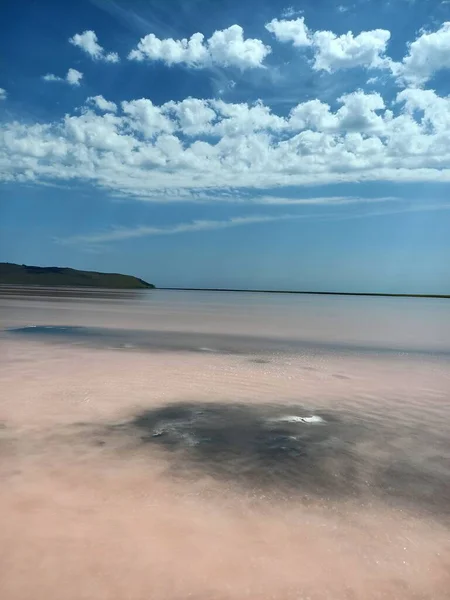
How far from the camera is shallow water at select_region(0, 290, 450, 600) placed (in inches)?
140

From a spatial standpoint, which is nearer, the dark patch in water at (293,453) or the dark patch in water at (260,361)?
the dark patch in water at (293,453)

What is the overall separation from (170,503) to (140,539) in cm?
73

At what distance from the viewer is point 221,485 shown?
5168mm

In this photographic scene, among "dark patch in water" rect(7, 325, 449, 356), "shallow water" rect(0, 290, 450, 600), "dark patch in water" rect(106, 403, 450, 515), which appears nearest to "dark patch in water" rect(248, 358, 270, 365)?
"dark patch in water" rect(7, 325, 449, 356)

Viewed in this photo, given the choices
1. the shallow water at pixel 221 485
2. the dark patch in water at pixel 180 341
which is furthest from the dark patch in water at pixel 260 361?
the shallow water at pixel 221 485

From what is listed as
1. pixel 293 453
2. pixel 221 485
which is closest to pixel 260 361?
pixel 293 453

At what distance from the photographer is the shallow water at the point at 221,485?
3.55 meters

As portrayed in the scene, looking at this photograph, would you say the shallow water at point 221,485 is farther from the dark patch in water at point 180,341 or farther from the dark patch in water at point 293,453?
the dark patch in water at point 180,341

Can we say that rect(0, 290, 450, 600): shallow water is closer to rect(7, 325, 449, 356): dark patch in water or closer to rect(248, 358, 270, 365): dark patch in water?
rect(248, 358, 270, 365): dark patch in water

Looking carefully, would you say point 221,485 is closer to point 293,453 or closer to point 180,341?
point 293,453

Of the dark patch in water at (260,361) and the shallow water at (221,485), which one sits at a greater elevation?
the dark patch in water at (260,361)

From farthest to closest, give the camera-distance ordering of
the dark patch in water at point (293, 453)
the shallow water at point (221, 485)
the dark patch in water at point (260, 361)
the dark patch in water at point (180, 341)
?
the dark patch in water at point (180, 341) < the dark patch in water at point (260, 361) < the dark patch in water at point (293, 453) < the shallow water at point (221, 485)

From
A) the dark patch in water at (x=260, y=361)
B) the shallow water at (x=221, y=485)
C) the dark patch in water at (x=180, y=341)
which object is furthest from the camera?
the dark patch in water at (x=180, y=341)

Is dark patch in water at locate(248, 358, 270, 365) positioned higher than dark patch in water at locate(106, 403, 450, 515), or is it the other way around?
dark patch in water at locate(248, 358, 270, 365)
